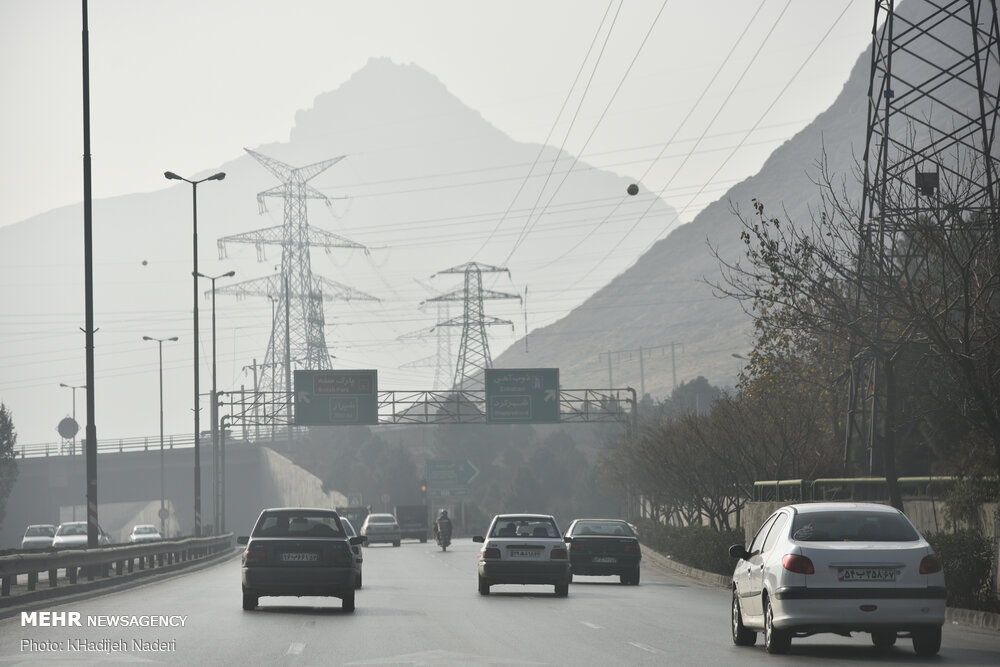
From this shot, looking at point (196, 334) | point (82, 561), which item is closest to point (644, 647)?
point (82, 561)

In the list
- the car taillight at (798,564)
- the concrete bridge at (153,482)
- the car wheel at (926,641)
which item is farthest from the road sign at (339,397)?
the car taillight at (798,564)

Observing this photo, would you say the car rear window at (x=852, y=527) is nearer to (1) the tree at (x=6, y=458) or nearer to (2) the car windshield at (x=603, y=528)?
(2) the car windshield at (x=603, y=528)

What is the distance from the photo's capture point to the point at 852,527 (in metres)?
14.7

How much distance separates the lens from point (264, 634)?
17.4 metres

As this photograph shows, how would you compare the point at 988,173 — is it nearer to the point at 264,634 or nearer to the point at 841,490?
the point at 841,490

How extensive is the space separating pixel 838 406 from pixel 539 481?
233ft

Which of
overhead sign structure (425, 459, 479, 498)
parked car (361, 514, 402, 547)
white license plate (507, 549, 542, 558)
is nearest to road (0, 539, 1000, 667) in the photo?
white license plate (507, 549, 542, 558)

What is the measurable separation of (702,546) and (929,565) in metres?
22.8

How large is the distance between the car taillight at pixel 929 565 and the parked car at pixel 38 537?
51.9 metres

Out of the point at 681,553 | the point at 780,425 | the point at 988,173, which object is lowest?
the point at 681,553

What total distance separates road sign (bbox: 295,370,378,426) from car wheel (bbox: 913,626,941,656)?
50.8 meters

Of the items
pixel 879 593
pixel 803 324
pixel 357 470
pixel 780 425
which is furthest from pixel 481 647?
pixel 357 470

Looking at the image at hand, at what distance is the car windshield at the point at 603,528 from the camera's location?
32875mm

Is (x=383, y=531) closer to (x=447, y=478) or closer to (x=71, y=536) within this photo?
(x=71, y=536)
